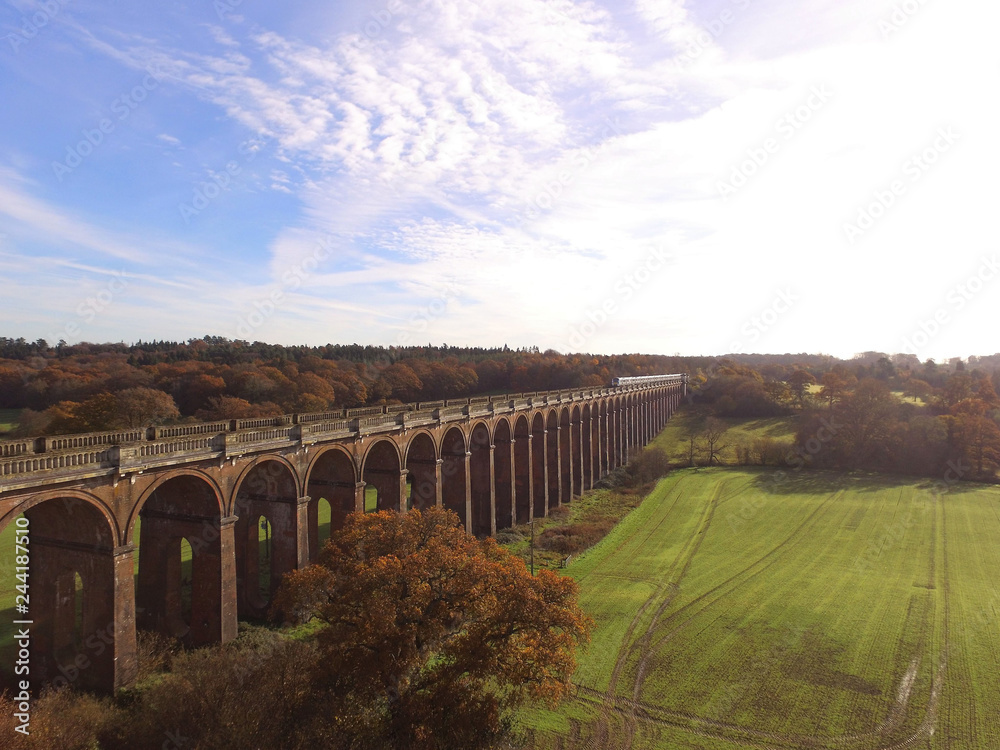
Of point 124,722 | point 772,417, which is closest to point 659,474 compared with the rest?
point 772,417

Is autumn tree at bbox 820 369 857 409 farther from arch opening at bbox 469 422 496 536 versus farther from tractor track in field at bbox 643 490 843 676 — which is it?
arch opening at bbox 469 422 496 536

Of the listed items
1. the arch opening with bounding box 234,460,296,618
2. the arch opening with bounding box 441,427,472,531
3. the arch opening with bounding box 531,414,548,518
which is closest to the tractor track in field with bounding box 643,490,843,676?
the arch opening with bounding box 441,427,472,531

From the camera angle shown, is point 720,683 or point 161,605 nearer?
point 720,683

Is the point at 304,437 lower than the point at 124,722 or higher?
higher

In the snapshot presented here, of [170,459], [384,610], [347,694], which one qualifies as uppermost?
[170,459]

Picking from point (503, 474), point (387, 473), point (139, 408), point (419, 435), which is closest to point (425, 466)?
point (419, 435)

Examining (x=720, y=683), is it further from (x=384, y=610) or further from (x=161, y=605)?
(x=161, y=605)
